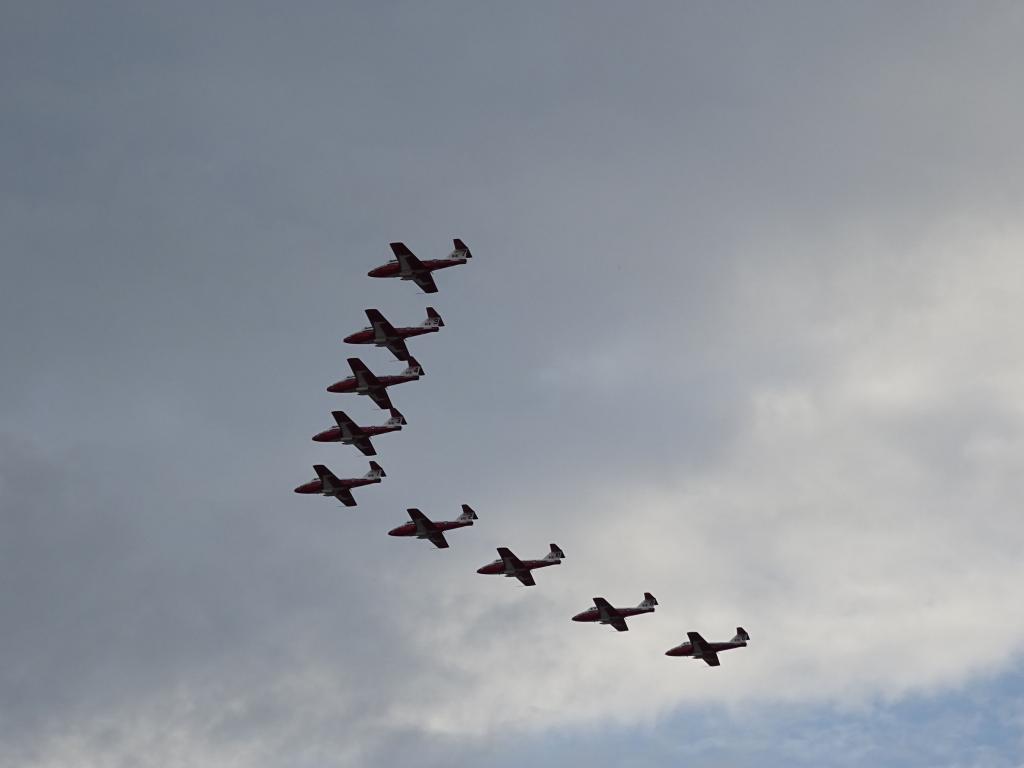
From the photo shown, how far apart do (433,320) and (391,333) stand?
625cm

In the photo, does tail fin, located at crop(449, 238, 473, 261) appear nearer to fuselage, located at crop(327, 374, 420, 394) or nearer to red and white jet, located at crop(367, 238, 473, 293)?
red and white jet, located at crop(367, 238, 473, 293)

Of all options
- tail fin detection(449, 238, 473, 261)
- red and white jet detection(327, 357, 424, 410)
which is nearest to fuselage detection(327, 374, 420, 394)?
red and white jet detection(327, 357, 424, 410)

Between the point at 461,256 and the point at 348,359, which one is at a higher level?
the point at 461,256

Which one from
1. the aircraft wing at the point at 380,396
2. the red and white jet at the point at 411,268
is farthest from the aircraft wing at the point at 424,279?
the aircraft wing at the point at 380,396

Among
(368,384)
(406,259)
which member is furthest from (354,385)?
(406,259)

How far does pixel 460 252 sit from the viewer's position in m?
193

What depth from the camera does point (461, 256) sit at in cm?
19325

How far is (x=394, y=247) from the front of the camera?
618 ft

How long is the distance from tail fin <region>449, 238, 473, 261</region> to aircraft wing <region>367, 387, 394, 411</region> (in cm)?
2033

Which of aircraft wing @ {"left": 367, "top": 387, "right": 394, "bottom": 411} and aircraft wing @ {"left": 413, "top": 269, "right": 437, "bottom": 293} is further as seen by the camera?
aircraft wing @ {"left": 367, "top": 387, "right": 394, "bottom": 411}

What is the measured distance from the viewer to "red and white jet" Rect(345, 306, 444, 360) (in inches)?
7589

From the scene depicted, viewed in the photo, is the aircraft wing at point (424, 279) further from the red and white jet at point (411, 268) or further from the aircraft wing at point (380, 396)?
the aircraft wing at point (380, 396)

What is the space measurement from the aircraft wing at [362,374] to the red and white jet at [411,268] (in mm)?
12527

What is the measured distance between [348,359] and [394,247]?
16036 mm
